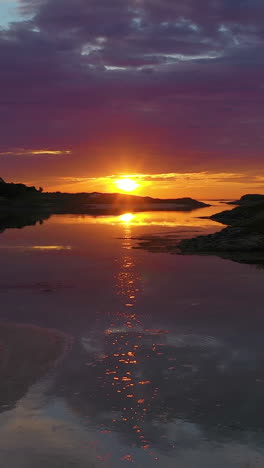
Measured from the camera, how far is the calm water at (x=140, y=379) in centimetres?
809

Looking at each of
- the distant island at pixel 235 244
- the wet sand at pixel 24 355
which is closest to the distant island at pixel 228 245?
the distant island at pixel 235 244

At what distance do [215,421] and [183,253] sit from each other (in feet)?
85.4

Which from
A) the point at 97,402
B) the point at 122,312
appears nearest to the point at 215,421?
the point at 97,402

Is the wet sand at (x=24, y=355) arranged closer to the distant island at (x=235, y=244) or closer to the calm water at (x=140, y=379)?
the calm water at (x=140, y=379)

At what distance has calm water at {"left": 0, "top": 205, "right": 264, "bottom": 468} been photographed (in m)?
8.09

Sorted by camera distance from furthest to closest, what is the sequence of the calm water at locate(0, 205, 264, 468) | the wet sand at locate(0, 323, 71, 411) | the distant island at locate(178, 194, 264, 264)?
1. the distant island at locate(178, 194, 264, 264)
2. the wet sand at locate(0, 323, 71, 411)
3. the calm water at locate(0, 205, 264, 468)

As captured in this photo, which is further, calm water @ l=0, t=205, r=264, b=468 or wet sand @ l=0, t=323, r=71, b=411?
wet sand @ l=0, t=323, r=71, b=411

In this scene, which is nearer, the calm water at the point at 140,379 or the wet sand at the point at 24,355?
the calm water at the point at 140,379

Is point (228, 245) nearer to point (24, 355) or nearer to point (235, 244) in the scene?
point (235, 244)

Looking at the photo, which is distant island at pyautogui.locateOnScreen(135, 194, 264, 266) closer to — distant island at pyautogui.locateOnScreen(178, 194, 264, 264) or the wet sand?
distant island at pyautogui.locateOnScreen(178, 194, 264, 264)

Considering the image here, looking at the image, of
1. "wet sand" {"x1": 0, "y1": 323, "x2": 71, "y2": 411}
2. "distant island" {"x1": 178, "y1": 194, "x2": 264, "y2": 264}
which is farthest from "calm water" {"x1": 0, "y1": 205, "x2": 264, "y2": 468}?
"distant island" {"x1": 178, "y1": 194, "x2": 264, "y2": 264}

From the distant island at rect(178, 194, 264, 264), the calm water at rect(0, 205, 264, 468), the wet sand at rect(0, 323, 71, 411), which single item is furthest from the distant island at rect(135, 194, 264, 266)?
the wet sand at rect(0, 323, 71, 411)

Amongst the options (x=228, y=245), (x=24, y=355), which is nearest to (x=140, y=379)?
(x=24, y=355)

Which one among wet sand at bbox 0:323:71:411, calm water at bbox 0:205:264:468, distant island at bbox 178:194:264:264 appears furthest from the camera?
distant island at bbox 178:194:264:264
